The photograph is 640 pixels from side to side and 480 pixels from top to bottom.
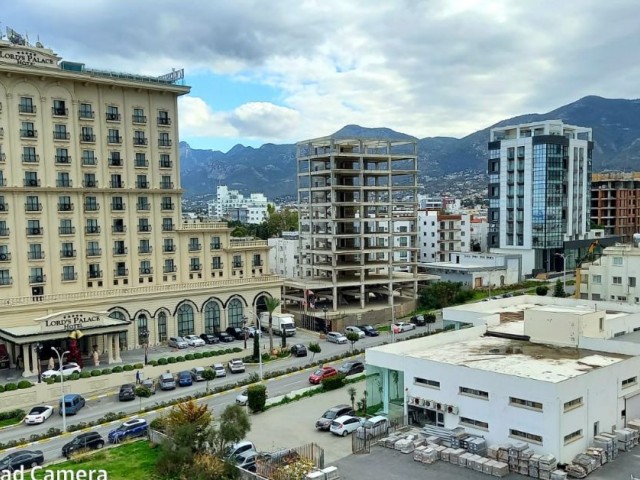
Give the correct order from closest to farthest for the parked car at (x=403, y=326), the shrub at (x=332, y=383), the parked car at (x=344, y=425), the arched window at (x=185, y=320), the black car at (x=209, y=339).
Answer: the parked car at (x=344, y=425) < the shrub at (x=332, y=383) < the black car at (x=209, y=339) < the arched window at (x=185, y=320) < the parked car at (x=403, y=326)

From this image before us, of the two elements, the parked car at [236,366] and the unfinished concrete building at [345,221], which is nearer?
the parked car at [236,366]

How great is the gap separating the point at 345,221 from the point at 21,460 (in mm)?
49677

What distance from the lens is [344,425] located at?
3803 cm

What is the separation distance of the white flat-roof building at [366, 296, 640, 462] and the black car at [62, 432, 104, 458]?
56.9 feet

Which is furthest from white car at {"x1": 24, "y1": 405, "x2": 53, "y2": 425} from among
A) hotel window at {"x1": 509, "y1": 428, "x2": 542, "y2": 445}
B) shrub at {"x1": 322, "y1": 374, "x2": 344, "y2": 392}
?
hotel window at {"x1": 509, "y1": 428, "x2": 542, "y2": 445}

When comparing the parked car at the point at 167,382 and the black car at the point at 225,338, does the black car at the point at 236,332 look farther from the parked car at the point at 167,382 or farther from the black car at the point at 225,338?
the parked car at the point at 167,382

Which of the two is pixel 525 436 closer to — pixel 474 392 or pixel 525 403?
pixel 525 403

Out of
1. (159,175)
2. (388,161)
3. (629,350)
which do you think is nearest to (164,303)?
(159,175)

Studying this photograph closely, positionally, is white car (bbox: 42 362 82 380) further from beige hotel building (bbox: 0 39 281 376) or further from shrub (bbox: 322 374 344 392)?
shrub (bbox: 322 374 344 392)

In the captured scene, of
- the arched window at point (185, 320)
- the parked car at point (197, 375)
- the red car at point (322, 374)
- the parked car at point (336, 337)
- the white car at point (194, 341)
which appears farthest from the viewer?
the arched window at point (185, 320)

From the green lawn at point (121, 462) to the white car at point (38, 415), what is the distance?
8869mm

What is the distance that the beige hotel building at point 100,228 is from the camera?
58812 millimetres

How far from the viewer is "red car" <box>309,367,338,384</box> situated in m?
50.0

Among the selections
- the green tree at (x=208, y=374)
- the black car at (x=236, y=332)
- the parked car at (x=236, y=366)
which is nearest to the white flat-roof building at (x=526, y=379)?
the green tree at (x=208, y=374)
